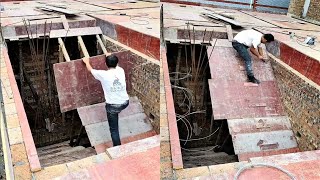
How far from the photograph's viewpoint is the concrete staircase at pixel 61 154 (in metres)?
5.36

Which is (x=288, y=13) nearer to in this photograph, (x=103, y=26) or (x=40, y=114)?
(x=103, y=26)

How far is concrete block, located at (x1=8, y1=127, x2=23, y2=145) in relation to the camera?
3.57 meters

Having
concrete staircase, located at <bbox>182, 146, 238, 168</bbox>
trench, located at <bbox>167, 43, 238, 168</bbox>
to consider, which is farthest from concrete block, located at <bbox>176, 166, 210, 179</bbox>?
trench, located at <bbox>167, 43, 238, 168</bbox>

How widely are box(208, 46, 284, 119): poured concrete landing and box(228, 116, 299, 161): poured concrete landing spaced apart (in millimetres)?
136

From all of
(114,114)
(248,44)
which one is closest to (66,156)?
(114,114)

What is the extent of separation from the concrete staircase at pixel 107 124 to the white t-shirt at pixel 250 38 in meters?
2.17

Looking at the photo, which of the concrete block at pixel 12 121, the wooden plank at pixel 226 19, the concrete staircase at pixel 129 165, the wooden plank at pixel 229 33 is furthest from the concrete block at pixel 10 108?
the wooden plank at pixel 226 19

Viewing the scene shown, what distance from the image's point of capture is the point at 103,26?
7199 millimetres

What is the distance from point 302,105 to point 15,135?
4.15 meters

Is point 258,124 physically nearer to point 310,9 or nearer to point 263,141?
point 263,141

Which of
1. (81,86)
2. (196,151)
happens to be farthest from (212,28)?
(81,86)

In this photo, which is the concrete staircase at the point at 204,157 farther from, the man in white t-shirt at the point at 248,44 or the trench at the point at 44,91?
the trench at the point at 44,91

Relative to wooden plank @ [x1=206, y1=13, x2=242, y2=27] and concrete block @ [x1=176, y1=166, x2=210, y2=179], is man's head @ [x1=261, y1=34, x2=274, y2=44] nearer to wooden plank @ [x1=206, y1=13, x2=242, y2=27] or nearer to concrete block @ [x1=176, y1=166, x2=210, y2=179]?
wooden plank @ [x1=206, y1=13, x2=242, y2=27]

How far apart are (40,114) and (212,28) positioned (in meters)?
4.03
